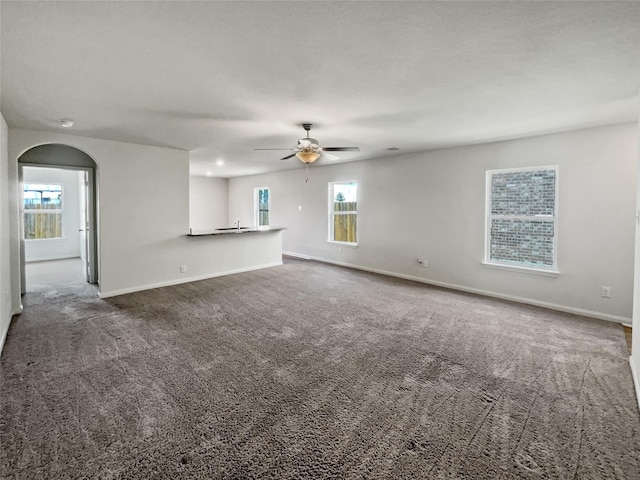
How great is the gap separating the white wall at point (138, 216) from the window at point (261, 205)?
3.29 m

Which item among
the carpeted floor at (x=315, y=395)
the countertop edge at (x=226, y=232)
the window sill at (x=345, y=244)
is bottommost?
the carpeted floor at (x=315, y=395)

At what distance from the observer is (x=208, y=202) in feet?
32.7

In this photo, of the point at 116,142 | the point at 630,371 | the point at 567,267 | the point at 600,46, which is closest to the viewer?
the point at 600,46

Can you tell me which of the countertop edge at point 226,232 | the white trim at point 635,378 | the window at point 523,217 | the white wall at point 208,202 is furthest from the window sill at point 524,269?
the white wall at point 208,202

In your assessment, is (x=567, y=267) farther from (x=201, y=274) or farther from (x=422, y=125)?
(x=201, y=274)

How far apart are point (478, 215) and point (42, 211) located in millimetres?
9547

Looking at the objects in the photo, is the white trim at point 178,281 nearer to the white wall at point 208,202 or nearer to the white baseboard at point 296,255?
the white baseboard at point 296,255

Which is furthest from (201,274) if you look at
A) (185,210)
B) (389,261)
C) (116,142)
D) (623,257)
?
(623,257)

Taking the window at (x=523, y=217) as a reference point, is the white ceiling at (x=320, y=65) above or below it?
above

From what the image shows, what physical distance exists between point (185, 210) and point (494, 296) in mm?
5277

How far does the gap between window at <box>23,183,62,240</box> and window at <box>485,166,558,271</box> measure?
956 centimetres

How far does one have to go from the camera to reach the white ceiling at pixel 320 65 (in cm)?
172

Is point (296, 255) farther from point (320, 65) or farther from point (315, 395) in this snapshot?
point (320, 65)

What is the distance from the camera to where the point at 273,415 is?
204 cm
